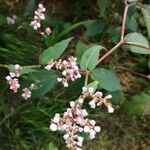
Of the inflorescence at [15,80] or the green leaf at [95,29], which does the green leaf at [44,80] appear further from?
the green leaf at [95,29]

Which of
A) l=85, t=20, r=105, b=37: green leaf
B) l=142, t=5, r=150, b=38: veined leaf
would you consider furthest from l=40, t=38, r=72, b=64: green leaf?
l=85, t=20, r=105, b=37: green leaf

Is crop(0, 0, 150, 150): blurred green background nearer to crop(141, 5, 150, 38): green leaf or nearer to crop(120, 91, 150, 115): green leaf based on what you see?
crop(120, 91, 150, 115): green leaf

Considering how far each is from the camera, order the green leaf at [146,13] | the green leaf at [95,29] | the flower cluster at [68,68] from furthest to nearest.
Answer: the green leaf at [95,29] < the green leaf at [146,13] < the flower cluster at [68,68]

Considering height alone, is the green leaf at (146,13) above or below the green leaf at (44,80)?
above

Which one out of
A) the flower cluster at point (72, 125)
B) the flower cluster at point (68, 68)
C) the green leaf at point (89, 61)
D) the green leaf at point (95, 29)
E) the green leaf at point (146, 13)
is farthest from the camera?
the green leaf at point (95, 29)

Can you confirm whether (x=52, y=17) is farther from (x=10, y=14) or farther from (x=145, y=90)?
(x=145, y=90)

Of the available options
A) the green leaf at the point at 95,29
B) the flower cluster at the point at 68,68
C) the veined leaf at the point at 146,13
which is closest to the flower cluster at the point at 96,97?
the flower cluster at the point at 68,68
